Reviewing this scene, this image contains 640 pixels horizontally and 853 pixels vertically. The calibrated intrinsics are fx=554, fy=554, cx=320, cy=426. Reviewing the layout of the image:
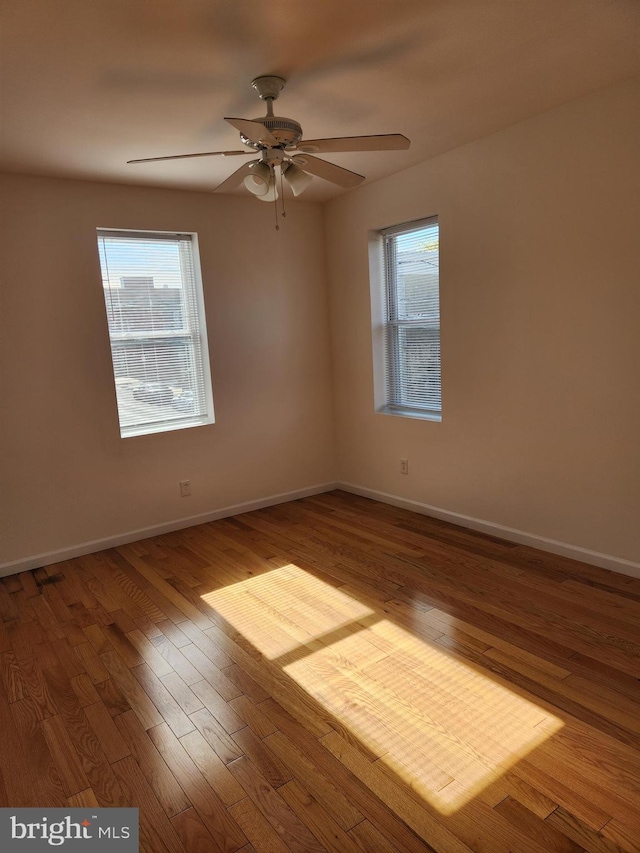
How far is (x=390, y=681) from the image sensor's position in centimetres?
228

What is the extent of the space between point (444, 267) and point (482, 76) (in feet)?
4.56

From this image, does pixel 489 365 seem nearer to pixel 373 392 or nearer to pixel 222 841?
pixel 373 392

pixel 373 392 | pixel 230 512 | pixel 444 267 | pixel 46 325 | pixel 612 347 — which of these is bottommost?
pixel 230 512

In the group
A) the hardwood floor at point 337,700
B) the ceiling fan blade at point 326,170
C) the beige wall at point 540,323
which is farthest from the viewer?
the beige wall at point 540,323

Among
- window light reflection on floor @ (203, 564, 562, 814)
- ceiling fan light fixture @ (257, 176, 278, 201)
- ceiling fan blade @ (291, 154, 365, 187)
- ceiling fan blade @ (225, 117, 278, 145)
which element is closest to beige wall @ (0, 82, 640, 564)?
ceiling fan blade @ (291, 154, 365, 187)

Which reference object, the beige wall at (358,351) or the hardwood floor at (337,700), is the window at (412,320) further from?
the hardwood floor at (337,700)

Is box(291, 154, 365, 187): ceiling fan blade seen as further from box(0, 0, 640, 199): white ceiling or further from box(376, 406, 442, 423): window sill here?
box(376, 406, 442, 423): window sill

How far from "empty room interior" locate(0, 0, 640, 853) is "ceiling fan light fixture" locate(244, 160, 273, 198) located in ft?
0.04

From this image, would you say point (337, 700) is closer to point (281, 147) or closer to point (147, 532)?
point (281, 147)

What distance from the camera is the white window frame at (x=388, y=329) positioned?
4.29m

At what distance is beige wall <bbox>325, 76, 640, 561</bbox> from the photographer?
288cm

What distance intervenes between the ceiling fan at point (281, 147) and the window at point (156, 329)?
1526 millimetres

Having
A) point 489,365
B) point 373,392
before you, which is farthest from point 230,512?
point 489,365

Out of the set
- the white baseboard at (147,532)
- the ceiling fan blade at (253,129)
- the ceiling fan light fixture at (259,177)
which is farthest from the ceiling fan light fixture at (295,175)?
the white baseboard at (147,532)
